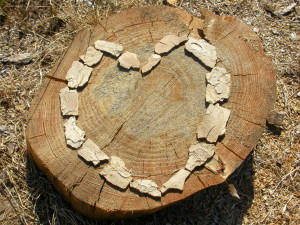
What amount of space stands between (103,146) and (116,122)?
0.55 feet

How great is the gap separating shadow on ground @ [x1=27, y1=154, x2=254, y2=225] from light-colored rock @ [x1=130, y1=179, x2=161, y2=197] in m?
0.56

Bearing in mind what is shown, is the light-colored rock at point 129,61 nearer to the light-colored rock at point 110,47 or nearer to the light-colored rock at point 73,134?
the light-colored rock at point 110,47

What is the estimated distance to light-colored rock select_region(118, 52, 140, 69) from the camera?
7.50 feet

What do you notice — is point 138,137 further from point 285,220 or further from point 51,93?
point 285,220

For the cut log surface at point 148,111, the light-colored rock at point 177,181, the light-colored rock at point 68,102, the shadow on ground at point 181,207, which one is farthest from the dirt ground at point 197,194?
the light-colored rock at point 68,102

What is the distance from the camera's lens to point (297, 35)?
130 inches

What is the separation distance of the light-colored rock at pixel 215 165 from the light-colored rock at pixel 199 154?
0.03 metres

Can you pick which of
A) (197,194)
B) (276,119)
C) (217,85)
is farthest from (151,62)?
(276,119)

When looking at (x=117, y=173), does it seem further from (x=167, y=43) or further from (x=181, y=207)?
(x=167, y=43)

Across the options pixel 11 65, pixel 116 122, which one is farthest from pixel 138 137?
pixel 11 65

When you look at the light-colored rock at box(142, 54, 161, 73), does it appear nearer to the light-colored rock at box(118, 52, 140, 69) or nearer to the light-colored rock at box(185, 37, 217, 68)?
the light-colored rock at box(118, 52, 140, 69)

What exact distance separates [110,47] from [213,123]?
0.85m

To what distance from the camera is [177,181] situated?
201cm

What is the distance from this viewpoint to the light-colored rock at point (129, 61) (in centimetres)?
229
